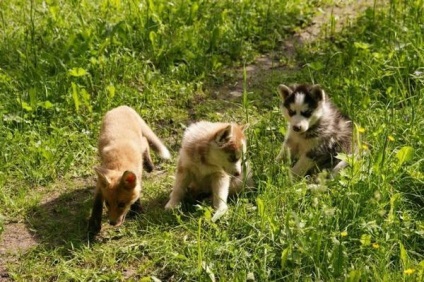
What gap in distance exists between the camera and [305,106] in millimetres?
6406

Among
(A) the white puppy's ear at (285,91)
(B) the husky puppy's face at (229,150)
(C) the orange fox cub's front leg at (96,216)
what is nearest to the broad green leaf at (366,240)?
(B) the husky puppy's face at (229,150)

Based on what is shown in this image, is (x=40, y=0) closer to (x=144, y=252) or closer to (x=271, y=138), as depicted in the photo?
(x=271, y=138)

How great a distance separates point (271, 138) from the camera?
6879 millimetres

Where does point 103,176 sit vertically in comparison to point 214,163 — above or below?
above

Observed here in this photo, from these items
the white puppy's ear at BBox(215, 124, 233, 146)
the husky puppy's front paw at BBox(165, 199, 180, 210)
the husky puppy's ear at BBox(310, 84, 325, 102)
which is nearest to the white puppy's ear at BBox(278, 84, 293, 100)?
the husky puppy's ear at BBox(310, 84, 325, 102)

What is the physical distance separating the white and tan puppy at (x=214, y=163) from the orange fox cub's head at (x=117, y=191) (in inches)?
20.1

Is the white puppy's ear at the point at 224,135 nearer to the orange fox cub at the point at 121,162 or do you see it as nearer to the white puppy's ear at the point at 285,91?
the orange fox cub at the point at 121,162

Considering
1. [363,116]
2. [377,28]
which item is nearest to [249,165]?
[363,116]

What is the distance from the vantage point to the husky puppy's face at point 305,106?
6383 mm

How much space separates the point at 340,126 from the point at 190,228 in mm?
1769

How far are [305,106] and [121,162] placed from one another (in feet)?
5.69

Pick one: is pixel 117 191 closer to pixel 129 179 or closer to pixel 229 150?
pixel 129 179

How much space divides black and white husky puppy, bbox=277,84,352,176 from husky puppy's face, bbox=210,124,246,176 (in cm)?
59

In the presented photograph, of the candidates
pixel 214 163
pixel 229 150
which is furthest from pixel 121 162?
pixel 229 150
